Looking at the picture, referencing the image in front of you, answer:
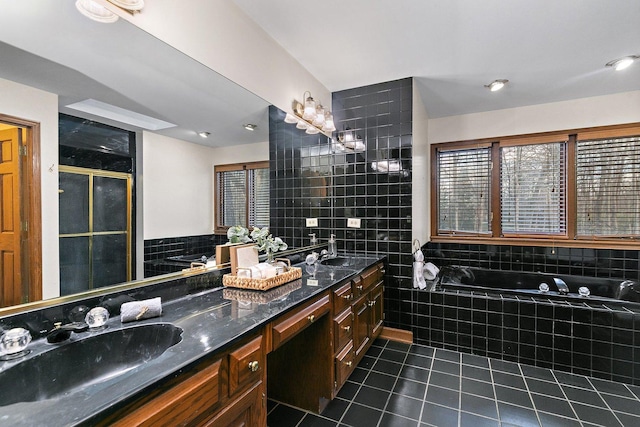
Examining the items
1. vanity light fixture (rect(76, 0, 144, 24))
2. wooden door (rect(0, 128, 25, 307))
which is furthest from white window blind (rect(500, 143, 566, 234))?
wooden door (rect(0, 128, 25, 307))

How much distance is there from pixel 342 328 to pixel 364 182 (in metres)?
1.49

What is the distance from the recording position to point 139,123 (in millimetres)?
1286

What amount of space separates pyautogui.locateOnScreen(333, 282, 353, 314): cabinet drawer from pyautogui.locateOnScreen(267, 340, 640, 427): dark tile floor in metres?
0.61

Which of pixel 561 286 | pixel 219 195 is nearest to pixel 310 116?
pixel 219 195

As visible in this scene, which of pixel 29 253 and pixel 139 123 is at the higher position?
pixel 139 123

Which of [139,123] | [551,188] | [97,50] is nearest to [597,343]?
[551,188]

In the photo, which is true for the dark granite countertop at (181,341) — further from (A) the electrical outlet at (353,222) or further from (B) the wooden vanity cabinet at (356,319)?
A: (A) the electrical outlet at (353,222)

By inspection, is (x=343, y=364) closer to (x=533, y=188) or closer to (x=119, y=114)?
(x=119, y=114)

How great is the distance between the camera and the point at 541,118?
328cm

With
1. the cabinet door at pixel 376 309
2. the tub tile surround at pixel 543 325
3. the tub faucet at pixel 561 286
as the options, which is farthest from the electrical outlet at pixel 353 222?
the tub faucet at pixel 561 286

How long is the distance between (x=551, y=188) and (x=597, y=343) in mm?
1799

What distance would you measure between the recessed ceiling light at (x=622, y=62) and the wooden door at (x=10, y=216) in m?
3.79

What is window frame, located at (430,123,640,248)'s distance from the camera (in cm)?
305

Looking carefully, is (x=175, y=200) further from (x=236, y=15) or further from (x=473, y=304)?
(x=473, y=304)
